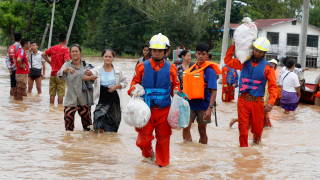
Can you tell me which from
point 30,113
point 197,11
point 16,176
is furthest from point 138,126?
point 197,11

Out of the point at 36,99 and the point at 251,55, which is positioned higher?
the point at 251,55

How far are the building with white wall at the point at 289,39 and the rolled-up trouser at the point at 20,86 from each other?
45.8 meters

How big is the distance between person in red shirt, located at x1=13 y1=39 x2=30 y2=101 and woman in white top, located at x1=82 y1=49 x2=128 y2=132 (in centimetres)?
470

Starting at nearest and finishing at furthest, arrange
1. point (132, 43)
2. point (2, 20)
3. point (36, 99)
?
1. point (36, 99)
2. point (2, 20)
3. point (132, 43)

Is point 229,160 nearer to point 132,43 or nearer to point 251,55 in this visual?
point 251,55

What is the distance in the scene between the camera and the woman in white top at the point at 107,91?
8758mm

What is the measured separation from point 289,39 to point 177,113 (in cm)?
5401

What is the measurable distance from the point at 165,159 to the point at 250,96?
1896mm

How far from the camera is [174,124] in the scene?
249 inches

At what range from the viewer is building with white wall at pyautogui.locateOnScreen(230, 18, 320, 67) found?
57.1 m

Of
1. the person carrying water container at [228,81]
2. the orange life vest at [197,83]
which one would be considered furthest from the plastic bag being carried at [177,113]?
the person carrying water container at [228,81]

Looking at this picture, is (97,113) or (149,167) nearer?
(149,167)

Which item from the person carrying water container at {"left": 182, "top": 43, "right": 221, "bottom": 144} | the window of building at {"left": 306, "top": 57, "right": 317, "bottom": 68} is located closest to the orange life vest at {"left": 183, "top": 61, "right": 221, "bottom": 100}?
the person carrying water container at {"left": 182, "top": 43, "right": 221, "bottom": 144}

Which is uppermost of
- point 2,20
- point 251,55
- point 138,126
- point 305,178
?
point 2,20
